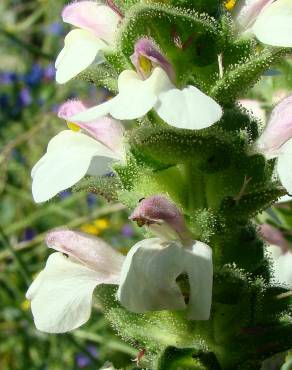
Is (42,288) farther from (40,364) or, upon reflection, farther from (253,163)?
(40,364)

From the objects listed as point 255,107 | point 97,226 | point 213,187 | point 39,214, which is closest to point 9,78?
point 97,226

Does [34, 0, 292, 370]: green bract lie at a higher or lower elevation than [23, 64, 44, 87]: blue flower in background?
higher

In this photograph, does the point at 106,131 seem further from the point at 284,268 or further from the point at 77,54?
the point at 284,268

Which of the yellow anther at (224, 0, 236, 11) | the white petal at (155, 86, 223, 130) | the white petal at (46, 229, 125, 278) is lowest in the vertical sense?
the white petal at (46, 229, 125, 278)

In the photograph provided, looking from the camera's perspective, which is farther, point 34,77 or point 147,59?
point 34,77

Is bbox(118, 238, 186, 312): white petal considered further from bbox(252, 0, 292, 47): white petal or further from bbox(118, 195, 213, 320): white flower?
bbox(252, 0, 292, 47): white petal

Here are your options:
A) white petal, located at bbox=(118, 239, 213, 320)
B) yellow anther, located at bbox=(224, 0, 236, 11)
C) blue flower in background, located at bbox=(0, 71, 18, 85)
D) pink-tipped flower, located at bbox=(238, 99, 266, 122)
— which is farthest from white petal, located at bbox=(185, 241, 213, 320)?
blue flower in background, located at bbox=(0, 71, 18, 85)

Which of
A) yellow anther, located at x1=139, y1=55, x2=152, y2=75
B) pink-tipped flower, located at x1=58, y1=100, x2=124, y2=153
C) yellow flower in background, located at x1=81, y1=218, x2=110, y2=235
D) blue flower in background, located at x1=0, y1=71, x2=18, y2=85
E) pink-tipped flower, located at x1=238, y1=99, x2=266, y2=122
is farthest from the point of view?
blue flower in background, located at x1=0, y1=71, x2=18, y2=85
